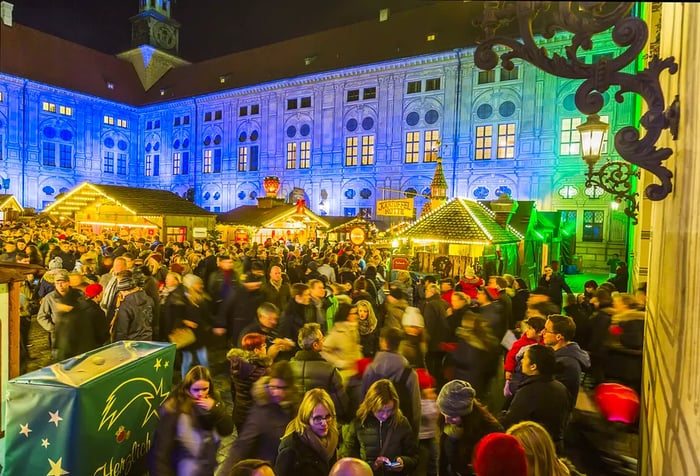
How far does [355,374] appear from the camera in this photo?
183 inches

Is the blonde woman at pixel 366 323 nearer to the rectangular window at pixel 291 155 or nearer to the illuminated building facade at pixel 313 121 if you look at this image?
the illuminated building facade at pixel 313 121

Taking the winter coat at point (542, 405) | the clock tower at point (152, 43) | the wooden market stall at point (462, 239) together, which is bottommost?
the winter coat at point (542, 405)

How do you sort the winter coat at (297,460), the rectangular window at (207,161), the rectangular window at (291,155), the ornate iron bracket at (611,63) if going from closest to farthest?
1. the ornate iron bracket at (611,63)
2. the winter coat at (297,460)
3. the rectangular window at (291,155)
4. the rectangular window at (207,161)

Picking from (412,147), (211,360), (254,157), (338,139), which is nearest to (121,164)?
(254,157)

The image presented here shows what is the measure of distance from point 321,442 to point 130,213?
22.0m

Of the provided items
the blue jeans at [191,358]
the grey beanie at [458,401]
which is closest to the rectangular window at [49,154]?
the blue jeans at [191,358]

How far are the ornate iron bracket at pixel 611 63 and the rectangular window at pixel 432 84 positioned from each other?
3298 centimetres

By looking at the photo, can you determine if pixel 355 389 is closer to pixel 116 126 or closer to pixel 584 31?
pixel 584 31

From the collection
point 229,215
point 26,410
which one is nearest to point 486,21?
point 26,410

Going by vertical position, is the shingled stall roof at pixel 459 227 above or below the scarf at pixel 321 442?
above

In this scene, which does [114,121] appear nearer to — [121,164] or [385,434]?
[121,164]

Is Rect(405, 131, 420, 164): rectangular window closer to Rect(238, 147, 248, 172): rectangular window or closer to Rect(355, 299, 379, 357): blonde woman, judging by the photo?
Rect(238, 147, 248, 172): rectangular window

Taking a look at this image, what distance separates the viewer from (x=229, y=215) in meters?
26.6

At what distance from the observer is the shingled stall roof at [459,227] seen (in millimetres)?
11828
